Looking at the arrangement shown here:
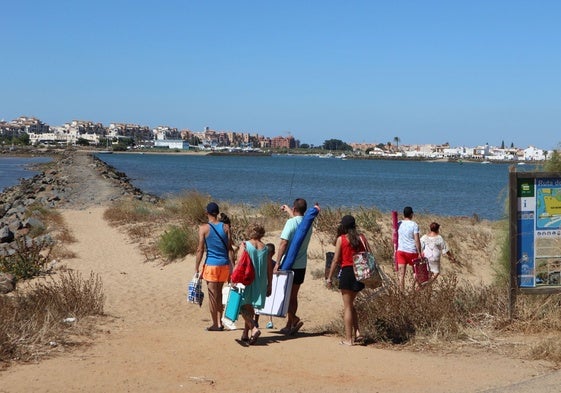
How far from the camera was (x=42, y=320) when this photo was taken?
9320 mm

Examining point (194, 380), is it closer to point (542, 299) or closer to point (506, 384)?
point (506, 384)

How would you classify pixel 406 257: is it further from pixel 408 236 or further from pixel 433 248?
pixel 433 248

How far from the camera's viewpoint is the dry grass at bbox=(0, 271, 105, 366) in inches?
326

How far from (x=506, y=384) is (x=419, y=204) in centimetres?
3842

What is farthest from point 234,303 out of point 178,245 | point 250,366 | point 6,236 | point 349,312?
point 6,236

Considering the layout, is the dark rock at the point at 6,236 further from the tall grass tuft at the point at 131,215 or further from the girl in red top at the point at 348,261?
the girl in red top at the point at 348,261

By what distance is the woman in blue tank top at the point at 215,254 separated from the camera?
1005 cm

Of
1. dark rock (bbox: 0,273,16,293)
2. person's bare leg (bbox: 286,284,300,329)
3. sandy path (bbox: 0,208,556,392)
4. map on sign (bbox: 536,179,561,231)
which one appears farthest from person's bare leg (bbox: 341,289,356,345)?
dark rock (bbox: 0,273,16,293)

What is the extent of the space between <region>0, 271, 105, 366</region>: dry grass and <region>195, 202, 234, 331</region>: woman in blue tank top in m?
1.71

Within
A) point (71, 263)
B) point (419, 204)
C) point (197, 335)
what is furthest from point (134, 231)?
point (419, 204)

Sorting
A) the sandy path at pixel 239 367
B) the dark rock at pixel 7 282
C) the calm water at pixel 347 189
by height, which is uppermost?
the sandy path at pixel 239 367

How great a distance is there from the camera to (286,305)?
31.2 feet

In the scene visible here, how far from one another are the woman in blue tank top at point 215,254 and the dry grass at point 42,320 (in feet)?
5.60

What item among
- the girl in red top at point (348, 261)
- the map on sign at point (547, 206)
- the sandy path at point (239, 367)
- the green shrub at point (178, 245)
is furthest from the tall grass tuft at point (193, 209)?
the map on sign at point (547, 206)
